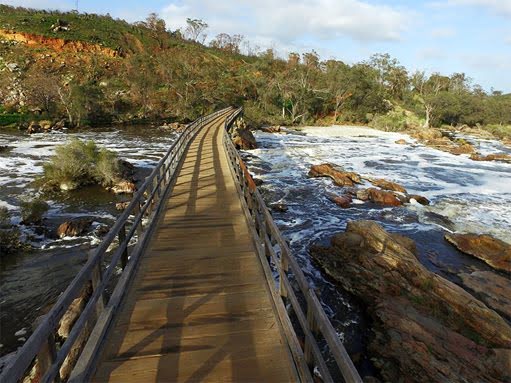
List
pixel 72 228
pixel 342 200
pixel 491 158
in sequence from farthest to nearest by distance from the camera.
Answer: pixel 491 158 → pixel 342 200 → pixel 72 228

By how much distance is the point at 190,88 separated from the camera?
5619 centimetres

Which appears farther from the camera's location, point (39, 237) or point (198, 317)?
point (39, 237)

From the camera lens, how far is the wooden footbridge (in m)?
3.59

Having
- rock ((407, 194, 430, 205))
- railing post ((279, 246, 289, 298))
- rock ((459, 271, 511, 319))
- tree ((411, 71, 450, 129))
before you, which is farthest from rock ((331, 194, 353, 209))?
tree ((411, 71, 450, 129))

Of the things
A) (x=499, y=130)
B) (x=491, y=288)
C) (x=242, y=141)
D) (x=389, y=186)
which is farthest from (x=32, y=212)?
(x=499, y=130)

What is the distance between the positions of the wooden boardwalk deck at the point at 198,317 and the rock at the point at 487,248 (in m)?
10.2

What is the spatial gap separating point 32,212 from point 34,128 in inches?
1146

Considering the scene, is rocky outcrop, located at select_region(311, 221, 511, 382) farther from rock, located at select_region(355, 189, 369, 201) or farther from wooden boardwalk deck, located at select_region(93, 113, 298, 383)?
rock, located at select_region(355, 189, 369, 201)

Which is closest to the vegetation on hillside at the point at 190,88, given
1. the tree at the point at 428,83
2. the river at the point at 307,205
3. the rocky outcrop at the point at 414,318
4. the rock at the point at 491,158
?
the tree at the point at 428,83

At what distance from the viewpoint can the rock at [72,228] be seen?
554 inches

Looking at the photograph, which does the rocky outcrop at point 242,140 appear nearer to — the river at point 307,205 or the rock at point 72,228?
the river at point 307,205

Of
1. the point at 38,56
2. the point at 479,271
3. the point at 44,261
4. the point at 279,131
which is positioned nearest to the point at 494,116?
the point at 279,131

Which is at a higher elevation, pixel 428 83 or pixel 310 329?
pixel 428 83

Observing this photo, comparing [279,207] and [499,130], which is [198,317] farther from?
[499,130]
